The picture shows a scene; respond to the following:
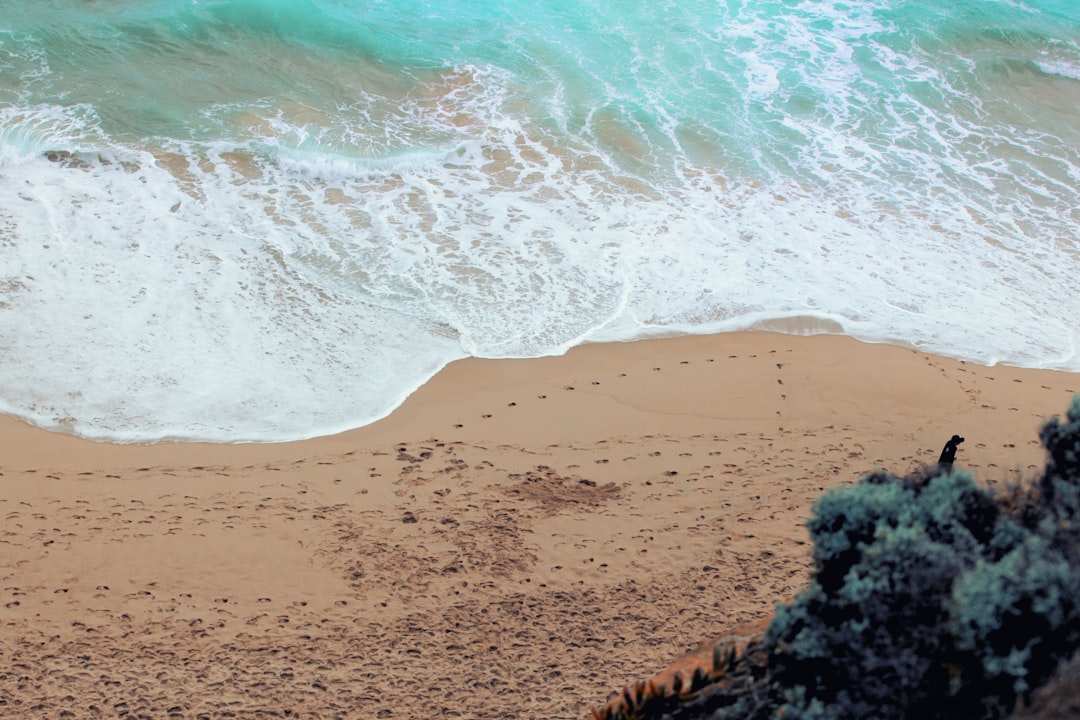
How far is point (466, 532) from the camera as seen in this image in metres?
7.65

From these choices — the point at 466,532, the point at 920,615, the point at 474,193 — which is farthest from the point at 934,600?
the point at 474,193


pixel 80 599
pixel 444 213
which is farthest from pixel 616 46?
pixel 80 599

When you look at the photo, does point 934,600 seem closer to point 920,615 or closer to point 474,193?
point 920,615

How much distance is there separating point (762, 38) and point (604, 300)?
467 inches

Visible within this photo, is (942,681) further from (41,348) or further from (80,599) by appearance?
(41,348)

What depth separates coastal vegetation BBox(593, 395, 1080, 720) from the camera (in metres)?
4.22

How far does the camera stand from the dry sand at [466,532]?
6.31 meters

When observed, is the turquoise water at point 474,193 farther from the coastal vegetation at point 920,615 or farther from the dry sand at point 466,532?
the coastal vegetation at point 920,615

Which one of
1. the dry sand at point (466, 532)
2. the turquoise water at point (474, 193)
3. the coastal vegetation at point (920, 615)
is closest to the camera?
the coastal vegetation at point (920, 615)

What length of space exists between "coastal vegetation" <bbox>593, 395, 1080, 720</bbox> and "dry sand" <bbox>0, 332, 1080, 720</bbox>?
52.9 inches

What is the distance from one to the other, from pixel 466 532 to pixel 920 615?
400 centimetres

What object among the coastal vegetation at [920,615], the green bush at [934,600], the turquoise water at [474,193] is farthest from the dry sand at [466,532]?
the green bush at [934,600]

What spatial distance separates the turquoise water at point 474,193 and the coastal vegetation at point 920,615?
16.6 feet

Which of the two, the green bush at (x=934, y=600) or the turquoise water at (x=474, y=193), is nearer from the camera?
the green bush at (x=934, y=600)
